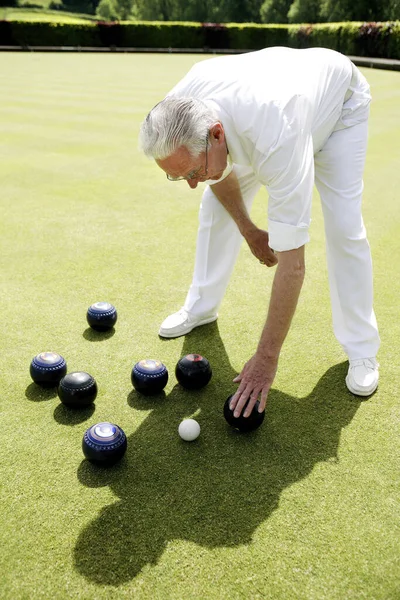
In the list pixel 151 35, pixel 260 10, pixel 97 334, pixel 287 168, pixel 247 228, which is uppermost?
pixel 287 168

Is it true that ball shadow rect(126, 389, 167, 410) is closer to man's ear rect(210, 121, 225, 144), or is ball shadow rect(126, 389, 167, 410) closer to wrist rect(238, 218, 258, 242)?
wrist rect(238, 218, 258, 242)

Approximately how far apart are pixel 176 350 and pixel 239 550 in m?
1.64

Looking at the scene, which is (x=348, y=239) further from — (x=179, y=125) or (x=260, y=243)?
(x=179, y=125)

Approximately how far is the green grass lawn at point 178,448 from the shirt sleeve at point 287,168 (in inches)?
46.0

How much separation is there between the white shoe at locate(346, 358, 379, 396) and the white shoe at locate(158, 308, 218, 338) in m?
1.16

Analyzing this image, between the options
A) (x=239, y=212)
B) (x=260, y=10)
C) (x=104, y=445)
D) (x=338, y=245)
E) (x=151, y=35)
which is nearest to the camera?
(x=104, y=445)

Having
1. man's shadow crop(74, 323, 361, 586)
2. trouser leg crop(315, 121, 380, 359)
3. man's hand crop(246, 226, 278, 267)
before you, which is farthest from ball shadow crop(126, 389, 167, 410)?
trouser leg crop(315, 121, 380, 359)

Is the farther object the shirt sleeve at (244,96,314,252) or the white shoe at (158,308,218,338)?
the white shoe at (158,308,218,338)

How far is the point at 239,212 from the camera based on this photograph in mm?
3340

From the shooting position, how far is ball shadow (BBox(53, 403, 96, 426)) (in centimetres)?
296

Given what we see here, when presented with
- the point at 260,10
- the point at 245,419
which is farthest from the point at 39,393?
the point at 260,10

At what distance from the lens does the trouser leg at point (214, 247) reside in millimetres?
3479

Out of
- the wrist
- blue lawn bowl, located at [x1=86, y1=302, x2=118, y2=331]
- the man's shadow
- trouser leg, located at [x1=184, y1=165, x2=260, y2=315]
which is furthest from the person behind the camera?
blue lawn bowl, located at [x1=86, y1=302, x2=118, y2=331]

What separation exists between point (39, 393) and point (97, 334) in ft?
2.37
